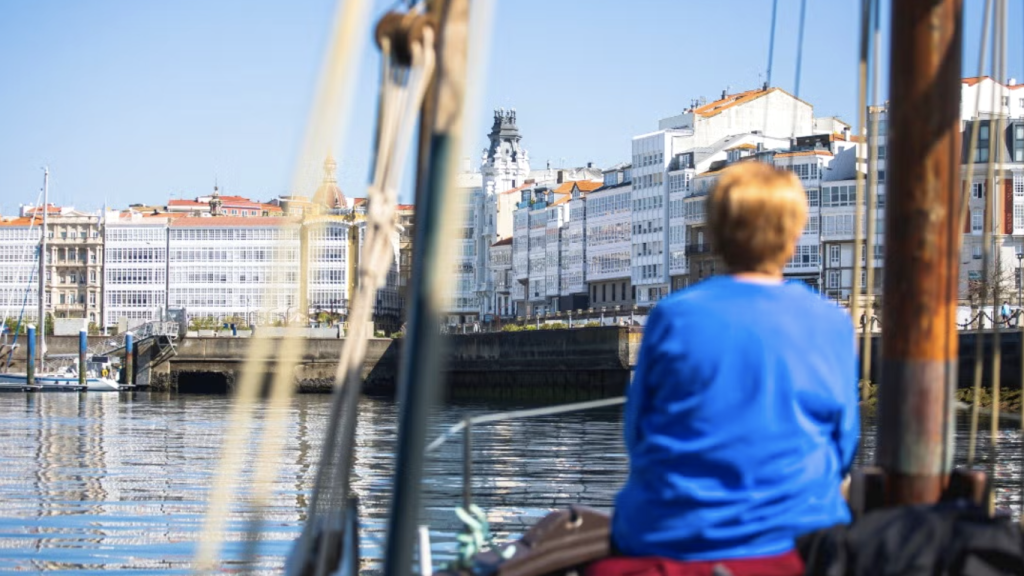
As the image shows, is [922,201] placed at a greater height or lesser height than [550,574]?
greater

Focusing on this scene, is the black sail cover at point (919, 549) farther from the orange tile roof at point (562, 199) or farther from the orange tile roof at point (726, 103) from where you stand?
the orange tile roof at point (562, 199)

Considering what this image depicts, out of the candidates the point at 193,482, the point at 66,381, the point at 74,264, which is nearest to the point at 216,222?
the point at 74,264

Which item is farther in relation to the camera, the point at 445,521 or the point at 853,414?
the point at 445,521

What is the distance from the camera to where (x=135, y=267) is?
518 feet

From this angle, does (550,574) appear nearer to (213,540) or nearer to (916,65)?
(213,540)

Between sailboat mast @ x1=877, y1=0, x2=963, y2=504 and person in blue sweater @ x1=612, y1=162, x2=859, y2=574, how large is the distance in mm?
826

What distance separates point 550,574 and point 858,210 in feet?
5.59

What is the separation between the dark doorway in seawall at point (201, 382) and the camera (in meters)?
86.9

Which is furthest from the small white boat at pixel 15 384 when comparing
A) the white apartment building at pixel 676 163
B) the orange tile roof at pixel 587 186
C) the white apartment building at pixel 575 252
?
the orange tile roof at pixel 587 186

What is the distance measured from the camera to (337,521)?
4.50 meters

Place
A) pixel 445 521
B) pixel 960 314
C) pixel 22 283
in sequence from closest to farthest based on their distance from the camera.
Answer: pixel 445 521 → pixel 960 314 → pixel 22 283

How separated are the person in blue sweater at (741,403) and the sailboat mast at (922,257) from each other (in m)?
0.83

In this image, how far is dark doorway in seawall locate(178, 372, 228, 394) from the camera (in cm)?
8694

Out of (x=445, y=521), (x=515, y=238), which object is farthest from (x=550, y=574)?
(x=515, y=238)
